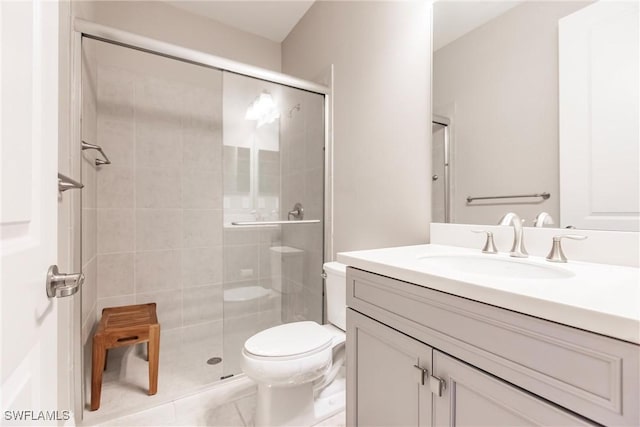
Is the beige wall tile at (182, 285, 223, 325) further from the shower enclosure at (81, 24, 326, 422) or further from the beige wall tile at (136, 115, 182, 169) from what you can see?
the beige wall tile at (136, 115, 182, 169)

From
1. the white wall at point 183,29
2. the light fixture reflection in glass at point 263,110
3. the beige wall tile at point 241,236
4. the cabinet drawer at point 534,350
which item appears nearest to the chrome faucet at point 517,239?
the cabinet drawer at point 534,350

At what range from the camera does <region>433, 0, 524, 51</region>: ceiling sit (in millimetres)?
1056

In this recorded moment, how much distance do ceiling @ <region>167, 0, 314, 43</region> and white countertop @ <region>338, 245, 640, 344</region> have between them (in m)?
2.13

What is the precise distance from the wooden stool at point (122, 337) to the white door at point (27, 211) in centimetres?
110

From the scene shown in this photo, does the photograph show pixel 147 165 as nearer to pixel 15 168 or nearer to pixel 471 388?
pixel 15 168

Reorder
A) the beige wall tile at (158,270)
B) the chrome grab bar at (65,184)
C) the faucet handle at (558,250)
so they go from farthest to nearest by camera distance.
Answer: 1. the beige wall tile at (158,270)
2. the chrome grab bar at (65,184)
3. the faucet handle at (558,250)

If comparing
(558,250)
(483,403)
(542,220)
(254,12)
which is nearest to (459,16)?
(542,220)

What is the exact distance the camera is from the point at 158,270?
2074 millimetres

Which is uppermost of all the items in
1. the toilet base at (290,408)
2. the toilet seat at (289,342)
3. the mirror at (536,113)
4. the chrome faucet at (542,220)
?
the mirror at (536,113)

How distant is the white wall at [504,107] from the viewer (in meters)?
0.91

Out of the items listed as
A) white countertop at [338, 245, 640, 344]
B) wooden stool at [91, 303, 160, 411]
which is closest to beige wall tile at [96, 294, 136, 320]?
wooden stool at [91, 303, 160, 411]

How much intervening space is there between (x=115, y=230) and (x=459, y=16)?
235 cm

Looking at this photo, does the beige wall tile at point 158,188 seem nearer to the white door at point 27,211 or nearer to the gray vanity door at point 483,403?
the white door at point 27,211

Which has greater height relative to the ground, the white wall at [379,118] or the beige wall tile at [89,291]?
the white wall at [379,118]
